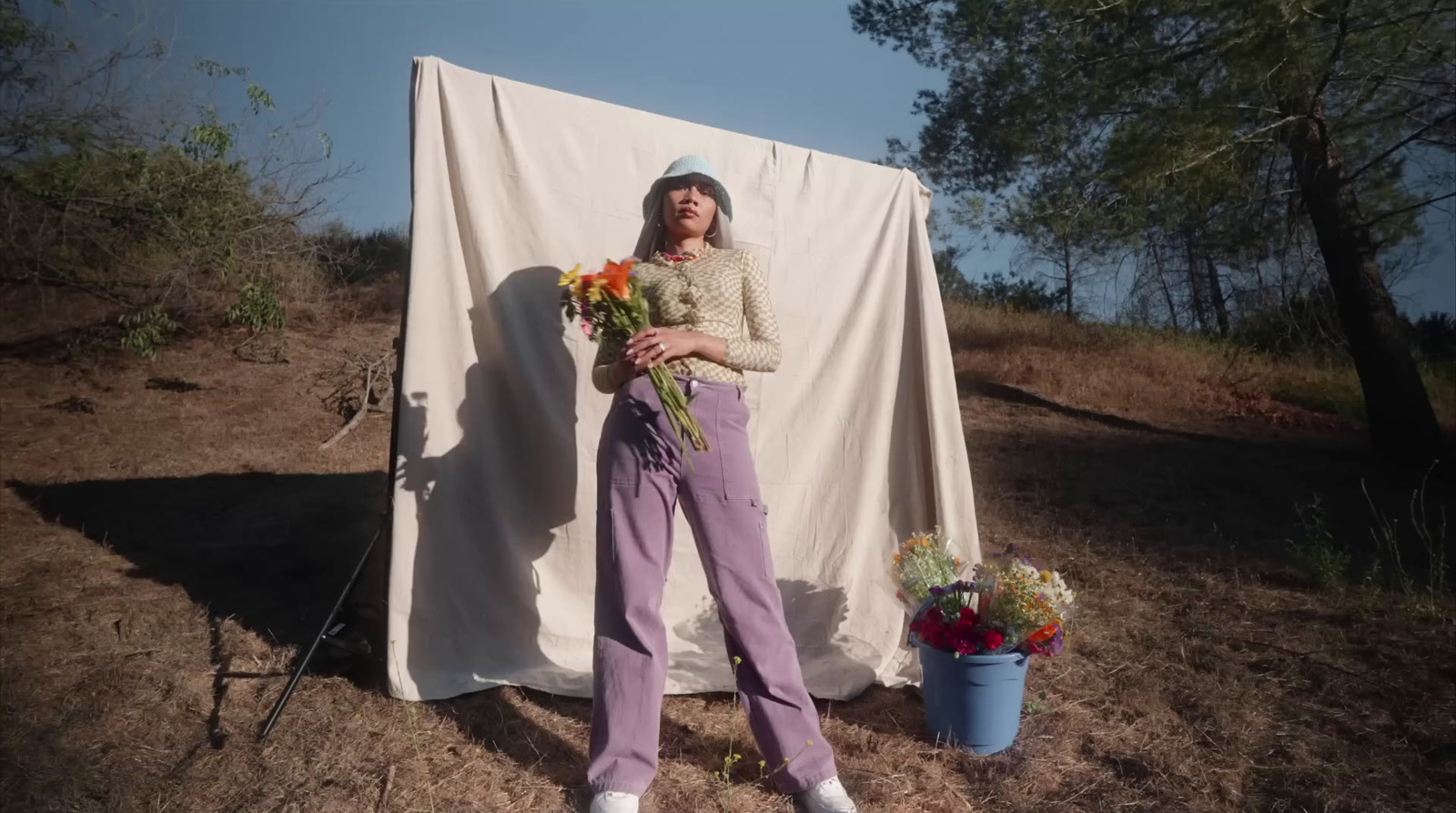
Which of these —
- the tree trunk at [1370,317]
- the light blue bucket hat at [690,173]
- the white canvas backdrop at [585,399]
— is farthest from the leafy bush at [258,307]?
the tree trunk at [1370,317]

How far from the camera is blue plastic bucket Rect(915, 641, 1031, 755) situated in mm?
2471

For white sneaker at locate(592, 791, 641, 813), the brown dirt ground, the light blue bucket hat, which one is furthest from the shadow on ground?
A: the light blue bucket hat

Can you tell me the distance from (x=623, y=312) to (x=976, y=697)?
4.61ft

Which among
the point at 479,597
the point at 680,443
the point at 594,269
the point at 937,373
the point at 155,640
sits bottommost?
the point at 155,640

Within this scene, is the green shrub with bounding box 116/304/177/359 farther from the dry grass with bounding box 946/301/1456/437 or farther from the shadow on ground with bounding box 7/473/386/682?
the dry grass with bounding box 946/301/1456/437

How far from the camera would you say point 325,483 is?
17.3ft

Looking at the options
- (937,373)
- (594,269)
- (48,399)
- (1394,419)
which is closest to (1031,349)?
(1394,419)

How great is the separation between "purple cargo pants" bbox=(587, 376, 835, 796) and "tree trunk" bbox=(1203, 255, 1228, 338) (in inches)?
265

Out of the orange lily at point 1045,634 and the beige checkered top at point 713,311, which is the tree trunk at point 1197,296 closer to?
the orange lily at point 1045,634

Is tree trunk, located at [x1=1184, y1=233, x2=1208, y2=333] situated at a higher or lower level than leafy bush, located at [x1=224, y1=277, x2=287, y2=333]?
higher

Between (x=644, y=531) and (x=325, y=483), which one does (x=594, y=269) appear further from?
(x=325, y=483)

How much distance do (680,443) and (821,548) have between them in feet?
3.71

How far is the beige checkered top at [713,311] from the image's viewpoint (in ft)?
7.29

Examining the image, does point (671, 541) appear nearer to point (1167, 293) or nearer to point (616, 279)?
point (616, 279)
